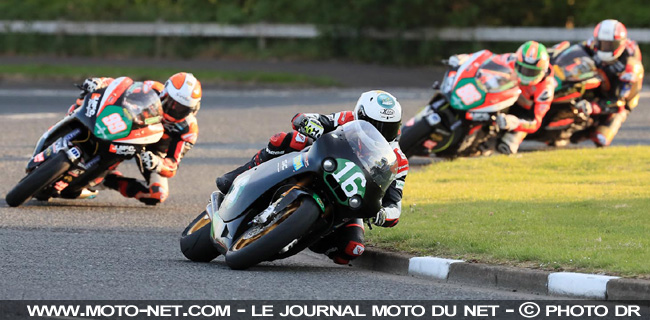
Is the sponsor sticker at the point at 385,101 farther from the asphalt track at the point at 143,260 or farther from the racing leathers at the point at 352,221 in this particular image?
the asphalt track at the point at 143,260

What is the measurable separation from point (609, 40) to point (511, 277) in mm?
9716

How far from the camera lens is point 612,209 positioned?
10984 millimetres

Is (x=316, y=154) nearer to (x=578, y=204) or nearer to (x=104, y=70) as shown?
(x=578, y=204)

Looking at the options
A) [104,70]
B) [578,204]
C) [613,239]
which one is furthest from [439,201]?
[104,70]

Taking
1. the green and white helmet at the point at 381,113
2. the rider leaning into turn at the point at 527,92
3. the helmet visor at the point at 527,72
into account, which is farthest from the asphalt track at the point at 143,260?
the helmet visor at the point at 527,72

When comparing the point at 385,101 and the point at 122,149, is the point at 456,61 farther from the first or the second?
the point at 385,101

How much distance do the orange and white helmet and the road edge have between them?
381 centimetres

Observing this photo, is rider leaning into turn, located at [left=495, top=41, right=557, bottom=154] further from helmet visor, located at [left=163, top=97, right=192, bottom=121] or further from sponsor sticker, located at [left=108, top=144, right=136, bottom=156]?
sponsor sticker, located at [left=108, top=144, right=136, bottom=156]

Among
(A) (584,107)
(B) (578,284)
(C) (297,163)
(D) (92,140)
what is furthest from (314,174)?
(A) (584,107)

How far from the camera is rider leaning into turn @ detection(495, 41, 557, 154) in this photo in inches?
635

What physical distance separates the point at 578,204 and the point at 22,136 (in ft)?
32.0

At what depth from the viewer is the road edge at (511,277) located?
7.50m

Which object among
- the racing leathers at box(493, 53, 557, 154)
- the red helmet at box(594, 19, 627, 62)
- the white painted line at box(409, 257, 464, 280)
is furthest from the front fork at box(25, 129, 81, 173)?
the red helmet at box(594, 19, 627, 62)

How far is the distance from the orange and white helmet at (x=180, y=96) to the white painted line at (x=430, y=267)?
4347 mm
